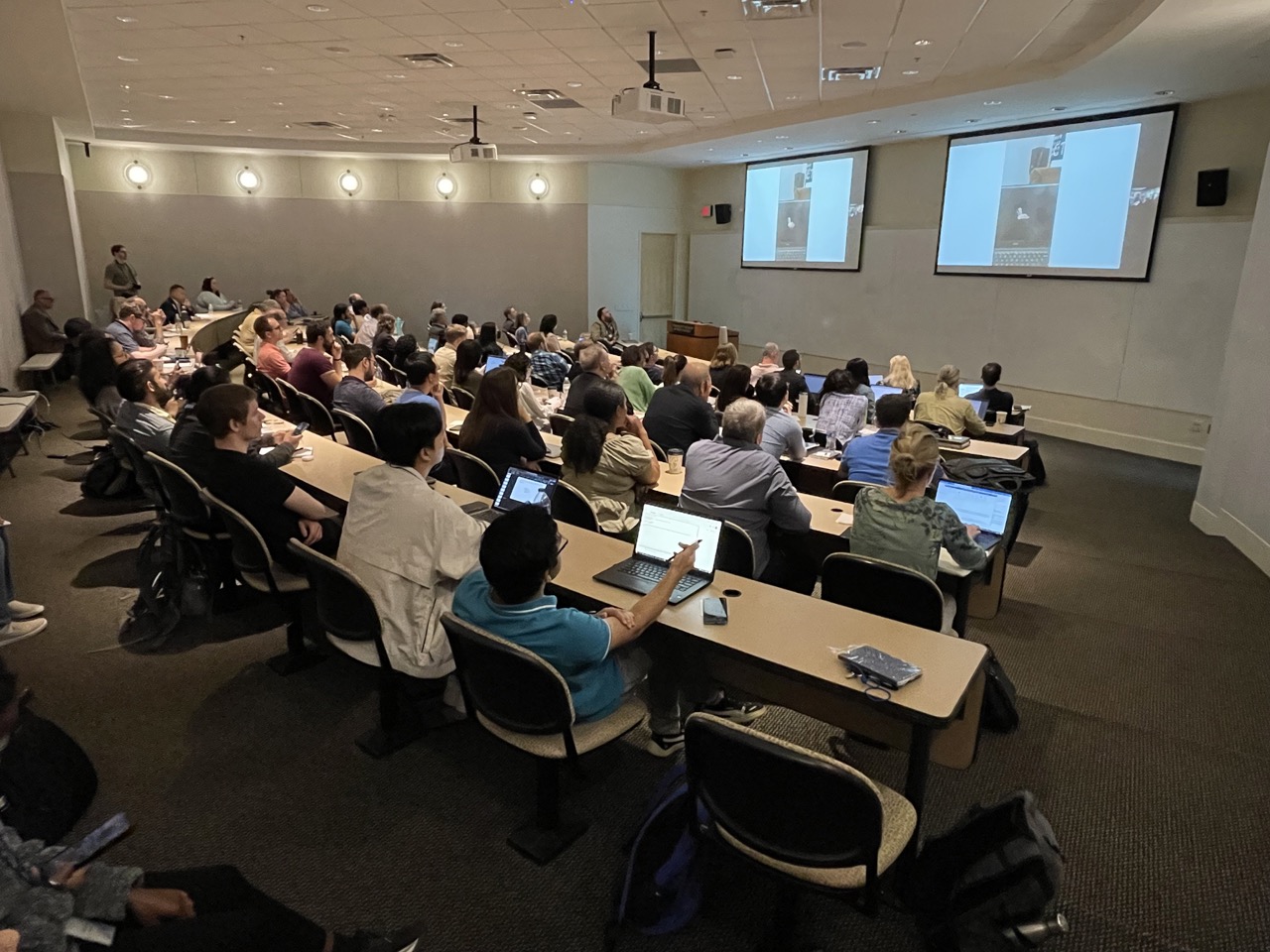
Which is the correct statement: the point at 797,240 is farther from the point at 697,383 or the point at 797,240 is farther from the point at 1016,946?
the point at 1016,946

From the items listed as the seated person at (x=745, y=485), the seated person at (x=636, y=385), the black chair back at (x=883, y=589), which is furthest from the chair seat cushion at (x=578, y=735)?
the seated person at (x=636, y=385)

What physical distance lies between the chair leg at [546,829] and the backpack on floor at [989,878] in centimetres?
112

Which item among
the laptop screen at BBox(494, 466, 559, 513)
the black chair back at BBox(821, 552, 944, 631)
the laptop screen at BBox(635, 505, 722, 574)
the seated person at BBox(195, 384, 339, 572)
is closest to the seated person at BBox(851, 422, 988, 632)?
the black chair back at BBox(821, 552, 944, 631)

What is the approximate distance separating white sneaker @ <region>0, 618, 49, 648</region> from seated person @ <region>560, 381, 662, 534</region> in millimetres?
2813

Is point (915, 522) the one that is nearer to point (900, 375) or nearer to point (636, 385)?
point (636, 385)

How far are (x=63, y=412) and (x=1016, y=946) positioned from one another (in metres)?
10.7

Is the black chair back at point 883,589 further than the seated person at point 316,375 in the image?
No

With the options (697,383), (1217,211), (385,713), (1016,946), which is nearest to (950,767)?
(1016,946)

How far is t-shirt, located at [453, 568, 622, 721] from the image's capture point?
2.21 metres

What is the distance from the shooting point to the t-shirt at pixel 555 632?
7.23 ft

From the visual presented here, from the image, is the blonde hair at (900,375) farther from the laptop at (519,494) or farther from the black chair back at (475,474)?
the laptop at (519,494)

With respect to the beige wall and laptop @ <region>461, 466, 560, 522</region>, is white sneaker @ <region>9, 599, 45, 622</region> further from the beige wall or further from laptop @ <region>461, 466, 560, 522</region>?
the beige wall

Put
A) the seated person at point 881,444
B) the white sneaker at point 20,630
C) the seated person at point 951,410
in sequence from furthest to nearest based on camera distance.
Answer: the seated person at point 951,410
the seated person at point 881,444
the white sneaker at point 20,630

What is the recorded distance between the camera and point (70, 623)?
13.3 feet
